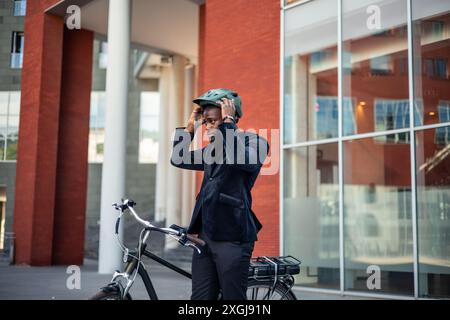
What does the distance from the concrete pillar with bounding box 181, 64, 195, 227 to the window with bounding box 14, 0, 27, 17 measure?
23.3 ft

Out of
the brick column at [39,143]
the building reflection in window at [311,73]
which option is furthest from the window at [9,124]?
the building reflection in window at [311,73]

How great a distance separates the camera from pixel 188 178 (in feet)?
80.8

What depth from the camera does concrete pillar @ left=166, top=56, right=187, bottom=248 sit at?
23438 mm

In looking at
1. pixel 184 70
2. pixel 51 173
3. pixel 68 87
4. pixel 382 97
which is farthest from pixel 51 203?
pixel 382 97

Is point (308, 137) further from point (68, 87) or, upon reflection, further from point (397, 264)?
point (68, 87)

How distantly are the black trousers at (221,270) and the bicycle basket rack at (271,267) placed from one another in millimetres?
425

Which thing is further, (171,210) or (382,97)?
(171,210)

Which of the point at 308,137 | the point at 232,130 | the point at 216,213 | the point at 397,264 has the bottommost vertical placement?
the point at 397,264

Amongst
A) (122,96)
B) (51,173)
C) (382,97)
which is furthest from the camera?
(51,173)

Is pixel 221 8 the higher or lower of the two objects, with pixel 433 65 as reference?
higher

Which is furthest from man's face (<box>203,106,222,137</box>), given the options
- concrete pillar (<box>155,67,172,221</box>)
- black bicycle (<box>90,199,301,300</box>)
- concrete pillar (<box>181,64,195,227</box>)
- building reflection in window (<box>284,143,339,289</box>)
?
concrete pillar (<box>155,67,172,221</box>)

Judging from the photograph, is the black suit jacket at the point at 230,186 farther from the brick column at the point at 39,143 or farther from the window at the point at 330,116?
the brick column at the point at 39,143

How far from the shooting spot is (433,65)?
9.87m

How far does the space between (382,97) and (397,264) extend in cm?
329
